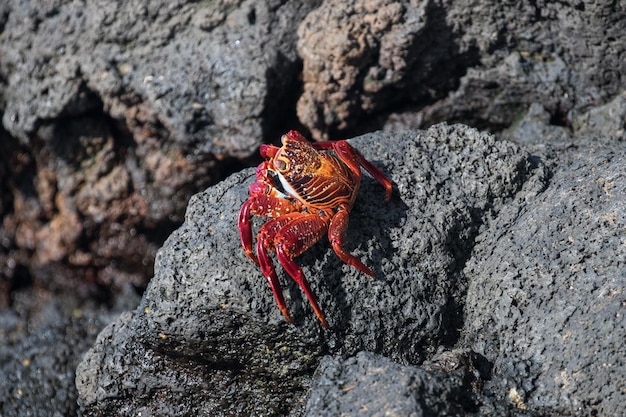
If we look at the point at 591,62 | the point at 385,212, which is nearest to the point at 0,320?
the point at 385,212

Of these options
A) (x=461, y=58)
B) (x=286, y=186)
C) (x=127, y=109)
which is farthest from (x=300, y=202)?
(x=127, y=109)

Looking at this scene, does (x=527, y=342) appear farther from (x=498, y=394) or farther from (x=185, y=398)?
(x=185, y=398)

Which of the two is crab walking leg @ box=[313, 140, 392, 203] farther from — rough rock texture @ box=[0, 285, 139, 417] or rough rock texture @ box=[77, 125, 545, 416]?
rough rock texture @ box=[0, 285, 139, 417]

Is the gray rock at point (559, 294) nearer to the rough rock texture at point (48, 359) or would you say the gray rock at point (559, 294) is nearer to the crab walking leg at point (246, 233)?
the crab walking leg at point (246, 233)

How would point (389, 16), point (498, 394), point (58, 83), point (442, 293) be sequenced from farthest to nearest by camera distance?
point (58, 83), point (389, 16), point (442, 293), point (498, 394)

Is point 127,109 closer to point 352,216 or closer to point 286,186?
point 286,186

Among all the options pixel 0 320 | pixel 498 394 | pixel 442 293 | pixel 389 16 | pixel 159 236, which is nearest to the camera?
pixel 498 394

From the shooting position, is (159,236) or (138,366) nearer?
(138,366)

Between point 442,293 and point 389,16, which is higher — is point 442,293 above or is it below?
below

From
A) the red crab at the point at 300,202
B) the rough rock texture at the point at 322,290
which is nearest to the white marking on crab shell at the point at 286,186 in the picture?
the red crab at the point at 300,202
